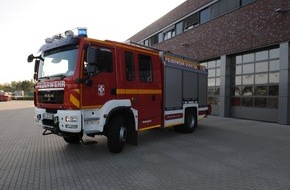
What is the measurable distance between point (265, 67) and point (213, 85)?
4.70 metres

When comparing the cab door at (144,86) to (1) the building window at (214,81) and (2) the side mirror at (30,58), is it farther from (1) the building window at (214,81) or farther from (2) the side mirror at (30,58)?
(1) the building window at (214,81)

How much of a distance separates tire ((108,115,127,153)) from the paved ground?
237mm

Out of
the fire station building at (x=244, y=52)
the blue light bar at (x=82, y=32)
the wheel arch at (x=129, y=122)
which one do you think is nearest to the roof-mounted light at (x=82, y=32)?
the blue light bar at (x=82, y=32)

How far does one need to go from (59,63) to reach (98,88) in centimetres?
124

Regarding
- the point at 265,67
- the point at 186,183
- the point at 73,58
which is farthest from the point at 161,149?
the point at 265,67

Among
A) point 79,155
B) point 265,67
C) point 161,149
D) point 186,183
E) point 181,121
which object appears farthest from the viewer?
point 265,67

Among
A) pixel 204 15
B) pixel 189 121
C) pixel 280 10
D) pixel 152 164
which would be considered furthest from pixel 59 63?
pixel 204 15

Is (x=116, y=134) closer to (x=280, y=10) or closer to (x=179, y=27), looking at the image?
(x=280, y=10)

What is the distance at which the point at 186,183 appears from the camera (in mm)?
5059

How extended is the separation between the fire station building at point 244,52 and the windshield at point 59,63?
10.7 meters

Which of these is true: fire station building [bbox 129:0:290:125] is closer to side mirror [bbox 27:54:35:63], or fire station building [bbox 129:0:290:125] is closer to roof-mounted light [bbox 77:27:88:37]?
roof-mounted light [bbox 77:27:88:37]

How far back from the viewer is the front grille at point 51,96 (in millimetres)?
6605

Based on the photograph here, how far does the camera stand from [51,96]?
686 cm

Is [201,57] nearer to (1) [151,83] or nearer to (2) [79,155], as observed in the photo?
(1) [151,83]
